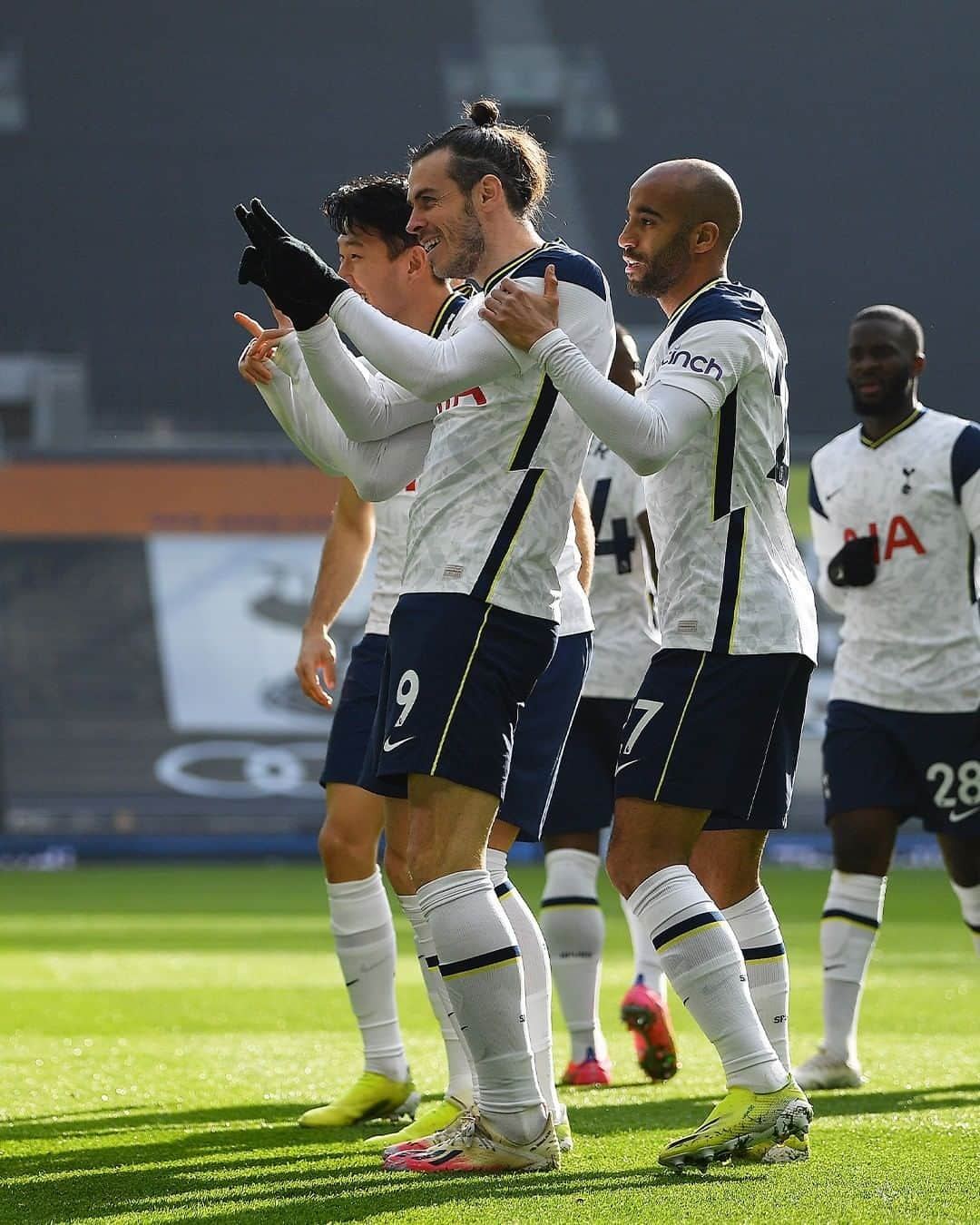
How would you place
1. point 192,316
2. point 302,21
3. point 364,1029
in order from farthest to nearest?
1. point 302,21
2. point 192,316
3. point 364,1029

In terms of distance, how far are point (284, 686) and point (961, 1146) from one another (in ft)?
57.1

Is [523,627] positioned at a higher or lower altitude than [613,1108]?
higher

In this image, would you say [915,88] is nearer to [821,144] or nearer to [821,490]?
[821,144]

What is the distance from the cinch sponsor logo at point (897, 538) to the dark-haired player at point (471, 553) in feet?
6.75

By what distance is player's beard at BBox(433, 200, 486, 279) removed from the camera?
135 inches

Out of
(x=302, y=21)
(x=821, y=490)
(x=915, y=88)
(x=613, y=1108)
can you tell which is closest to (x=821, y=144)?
(x=915, y=88)

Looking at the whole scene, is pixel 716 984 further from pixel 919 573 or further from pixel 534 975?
pixel 919 573

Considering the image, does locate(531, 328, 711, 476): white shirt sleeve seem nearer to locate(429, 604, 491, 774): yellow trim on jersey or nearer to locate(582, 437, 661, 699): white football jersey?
locate(429, 604, 491, 774): yellow trim on jersey

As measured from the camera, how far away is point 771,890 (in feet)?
46.9

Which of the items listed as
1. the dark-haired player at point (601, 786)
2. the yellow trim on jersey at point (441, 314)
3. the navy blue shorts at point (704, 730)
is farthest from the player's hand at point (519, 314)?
the dark-haired player at point (601, 786)

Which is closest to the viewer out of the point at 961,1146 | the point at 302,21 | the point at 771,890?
the point at 961,1146

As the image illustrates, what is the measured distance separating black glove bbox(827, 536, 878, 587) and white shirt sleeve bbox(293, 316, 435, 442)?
6.90 feet

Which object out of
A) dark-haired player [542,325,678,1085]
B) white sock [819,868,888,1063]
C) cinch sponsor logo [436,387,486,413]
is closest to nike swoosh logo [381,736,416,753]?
cinch sponsor logo [436,387,486,413]

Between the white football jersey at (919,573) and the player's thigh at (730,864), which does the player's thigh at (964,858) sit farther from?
the player's thigh at (730,864)
